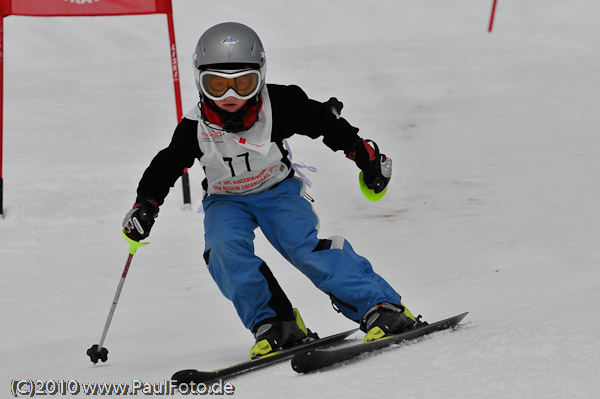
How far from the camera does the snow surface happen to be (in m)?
2.84

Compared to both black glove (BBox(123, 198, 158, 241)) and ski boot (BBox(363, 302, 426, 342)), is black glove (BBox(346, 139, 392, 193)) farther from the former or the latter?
black glove (BBox(123, 198, 158, 241))

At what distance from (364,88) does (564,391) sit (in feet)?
31.3

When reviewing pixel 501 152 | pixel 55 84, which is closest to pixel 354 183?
pixel 501 152

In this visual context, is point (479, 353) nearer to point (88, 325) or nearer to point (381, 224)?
point (88, 325)

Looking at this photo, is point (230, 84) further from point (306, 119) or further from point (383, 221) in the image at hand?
point (383, 221)

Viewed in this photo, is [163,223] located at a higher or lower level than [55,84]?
lower

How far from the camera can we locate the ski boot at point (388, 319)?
3449 mm

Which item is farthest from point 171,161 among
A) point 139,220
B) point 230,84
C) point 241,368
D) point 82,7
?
point 82,7

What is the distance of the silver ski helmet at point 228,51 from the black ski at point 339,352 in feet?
4.13

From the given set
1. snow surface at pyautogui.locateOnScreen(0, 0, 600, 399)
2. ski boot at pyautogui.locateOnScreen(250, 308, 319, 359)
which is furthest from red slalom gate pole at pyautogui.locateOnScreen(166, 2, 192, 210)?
ski boot at pyautogui.locateOnScreen(250, 308, 319, 359)

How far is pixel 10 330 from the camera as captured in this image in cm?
482

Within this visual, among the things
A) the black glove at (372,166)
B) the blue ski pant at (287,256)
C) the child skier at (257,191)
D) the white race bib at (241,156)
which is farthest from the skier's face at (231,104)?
the black glove at (372,166)

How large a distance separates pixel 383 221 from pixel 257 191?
3.70 m

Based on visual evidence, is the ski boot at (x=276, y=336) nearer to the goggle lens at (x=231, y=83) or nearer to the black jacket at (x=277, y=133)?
the black jacket at (x=277, y=133)
